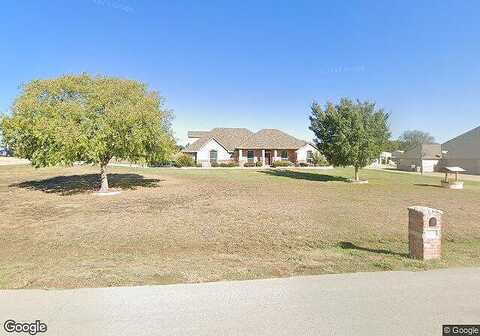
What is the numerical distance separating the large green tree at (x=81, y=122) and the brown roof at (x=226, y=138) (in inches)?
1028

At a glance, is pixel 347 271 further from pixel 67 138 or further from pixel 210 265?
pixel 67 138

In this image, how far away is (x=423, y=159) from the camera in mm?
44969

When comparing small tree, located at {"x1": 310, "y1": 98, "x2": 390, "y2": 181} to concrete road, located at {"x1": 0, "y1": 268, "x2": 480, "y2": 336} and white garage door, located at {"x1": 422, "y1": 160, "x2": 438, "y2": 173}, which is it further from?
white garage door, located at {"x1": 422, "y1": 160, "x2": 438, "y2": 173}

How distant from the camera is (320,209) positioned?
41.7ft

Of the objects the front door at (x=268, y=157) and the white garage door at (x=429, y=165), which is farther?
the front door at (x=268, y=157)

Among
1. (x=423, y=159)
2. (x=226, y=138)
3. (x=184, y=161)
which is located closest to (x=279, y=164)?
(x=226, y=138)

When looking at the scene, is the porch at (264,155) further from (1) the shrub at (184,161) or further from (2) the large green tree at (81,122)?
(2) the large green tree at (81,122)

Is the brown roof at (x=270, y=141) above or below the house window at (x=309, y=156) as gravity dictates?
above

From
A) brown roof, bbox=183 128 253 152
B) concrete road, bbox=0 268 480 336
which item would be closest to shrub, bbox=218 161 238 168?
brown roof, bbox=183 128 253 152

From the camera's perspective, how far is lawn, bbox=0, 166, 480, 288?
5.71 meters

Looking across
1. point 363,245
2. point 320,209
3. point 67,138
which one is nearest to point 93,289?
point 363,245

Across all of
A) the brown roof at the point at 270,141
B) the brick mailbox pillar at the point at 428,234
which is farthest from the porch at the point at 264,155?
the brick mailbox pillar at the point at 428,234

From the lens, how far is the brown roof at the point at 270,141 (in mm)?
45000

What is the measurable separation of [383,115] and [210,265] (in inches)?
899
